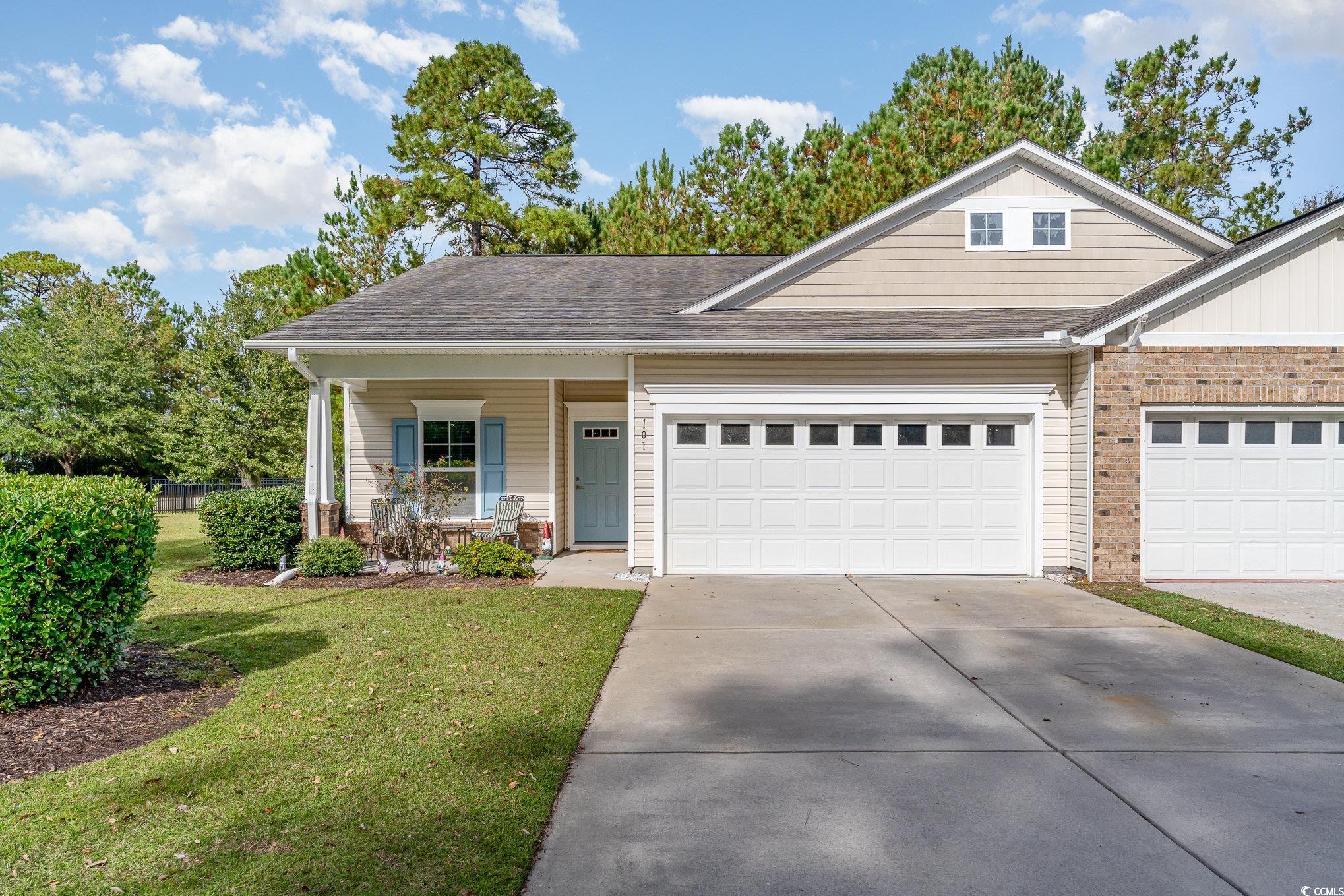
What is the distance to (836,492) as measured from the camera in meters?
10.6

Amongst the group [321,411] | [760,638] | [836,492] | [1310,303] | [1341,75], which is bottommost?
[760,638]

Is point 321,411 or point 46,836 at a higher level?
point 321,411

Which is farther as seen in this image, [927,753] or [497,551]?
[497,551]

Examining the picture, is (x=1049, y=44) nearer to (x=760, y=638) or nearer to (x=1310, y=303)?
(x=1310, y=303)

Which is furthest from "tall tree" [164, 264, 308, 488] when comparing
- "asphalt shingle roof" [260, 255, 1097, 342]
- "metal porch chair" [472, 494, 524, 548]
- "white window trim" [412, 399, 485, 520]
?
"metal porch chair" [472, 494, 524, 548]

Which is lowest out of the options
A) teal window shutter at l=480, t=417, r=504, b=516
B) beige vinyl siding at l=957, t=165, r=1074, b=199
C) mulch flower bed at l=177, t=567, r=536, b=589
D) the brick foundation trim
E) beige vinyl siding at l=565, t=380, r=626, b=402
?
mulch flower bed at l=177, t=567, r=536, b=589

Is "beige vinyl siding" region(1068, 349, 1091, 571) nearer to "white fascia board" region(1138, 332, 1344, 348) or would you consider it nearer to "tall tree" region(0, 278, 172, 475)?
"white fascia board" region(1138, 332, 1344, 348)

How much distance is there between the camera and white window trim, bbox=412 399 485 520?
41.2 feet

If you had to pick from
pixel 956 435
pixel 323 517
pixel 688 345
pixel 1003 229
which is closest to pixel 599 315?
pixel 688 345

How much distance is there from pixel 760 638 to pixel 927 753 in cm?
283

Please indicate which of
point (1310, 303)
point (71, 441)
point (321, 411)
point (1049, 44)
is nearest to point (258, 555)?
point (321, 411)

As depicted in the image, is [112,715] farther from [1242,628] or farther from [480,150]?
[480,150]

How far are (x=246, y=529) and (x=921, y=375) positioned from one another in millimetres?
Answer: 9510

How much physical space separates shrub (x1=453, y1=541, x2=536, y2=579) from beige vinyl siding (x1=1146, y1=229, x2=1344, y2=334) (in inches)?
362
